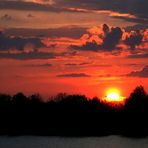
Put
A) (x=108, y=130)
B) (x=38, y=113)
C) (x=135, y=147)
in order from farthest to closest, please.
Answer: (x=38, y=113) → (x=108, y=130) → (x=135, y=147)

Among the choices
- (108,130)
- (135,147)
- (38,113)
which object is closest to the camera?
(135,147)

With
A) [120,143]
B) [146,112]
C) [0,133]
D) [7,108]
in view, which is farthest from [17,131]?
[120,143]

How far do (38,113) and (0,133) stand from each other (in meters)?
11.0

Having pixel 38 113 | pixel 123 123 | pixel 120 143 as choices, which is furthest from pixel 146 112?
pixel 120 143

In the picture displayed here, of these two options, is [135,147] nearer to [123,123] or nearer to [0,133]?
[123,123]

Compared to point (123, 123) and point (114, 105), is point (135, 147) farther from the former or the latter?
point (114, 105)

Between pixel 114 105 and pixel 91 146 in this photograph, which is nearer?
pixel 91 146

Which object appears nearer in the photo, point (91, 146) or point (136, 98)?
point (91, 146)

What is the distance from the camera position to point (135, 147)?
103 m

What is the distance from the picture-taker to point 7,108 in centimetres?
15338

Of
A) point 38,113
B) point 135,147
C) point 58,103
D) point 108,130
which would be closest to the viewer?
point 135,147

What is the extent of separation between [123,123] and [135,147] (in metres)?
32.1

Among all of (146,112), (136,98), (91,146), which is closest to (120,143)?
(91,146)

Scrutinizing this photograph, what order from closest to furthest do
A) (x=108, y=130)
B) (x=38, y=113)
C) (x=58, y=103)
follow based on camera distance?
(x=108, y=130), (x=38, y=113), (x=58, y=103)
